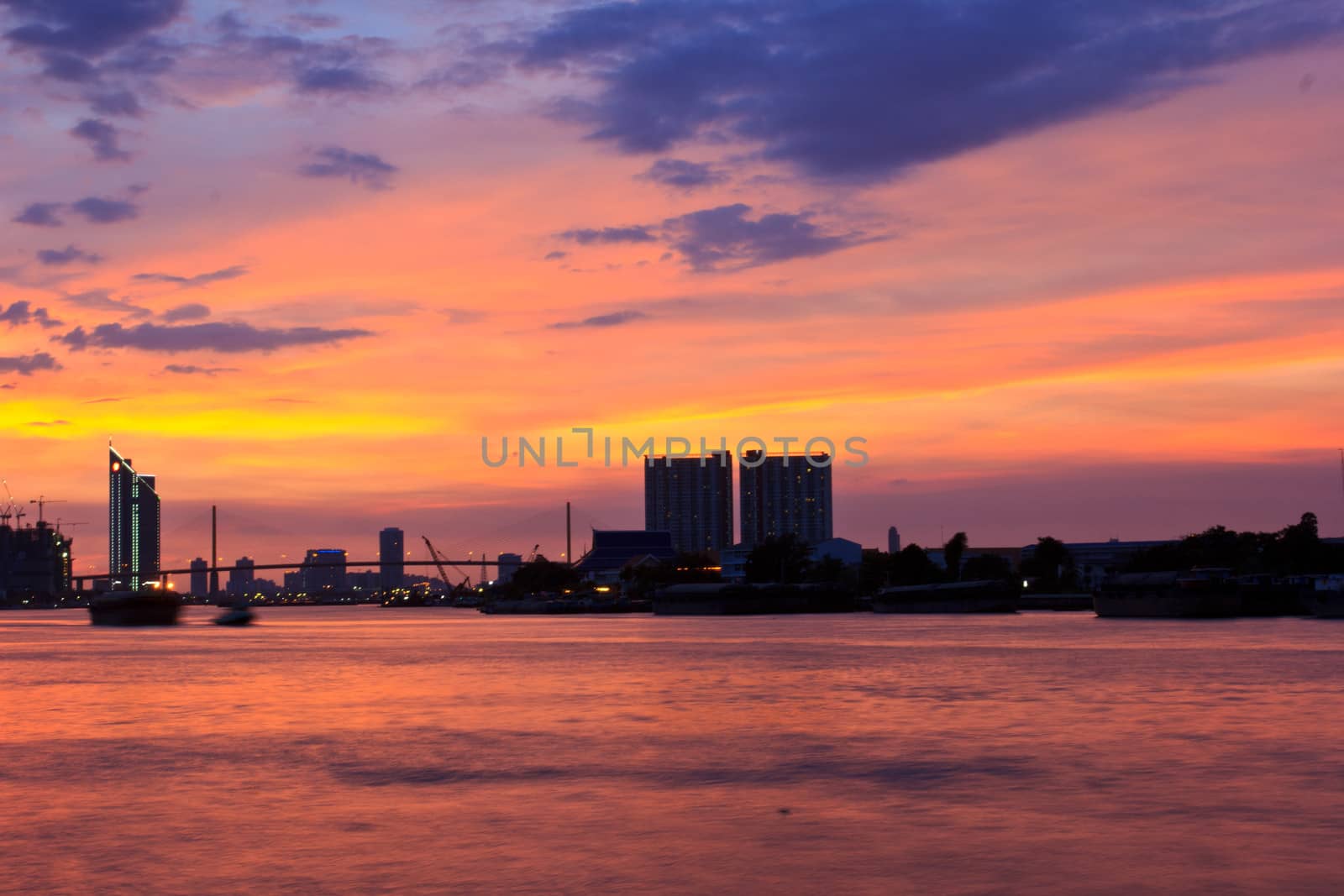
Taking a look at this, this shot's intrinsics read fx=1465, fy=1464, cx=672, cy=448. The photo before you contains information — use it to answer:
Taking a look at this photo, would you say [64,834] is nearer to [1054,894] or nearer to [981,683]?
[1054,894]

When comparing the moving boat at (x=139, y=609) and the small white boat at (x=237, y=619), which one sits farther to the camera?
the small white boat at (x=237, y=619)

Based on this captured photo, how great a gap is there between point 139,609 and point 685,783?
534ft

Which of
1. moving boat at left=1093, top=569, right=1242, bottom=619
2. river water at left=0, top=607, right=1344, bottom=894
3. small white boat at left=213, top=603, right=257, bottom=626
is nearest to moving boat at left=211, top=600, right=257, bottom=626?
small white boat at left=213, top=603, right=257, bottom=626

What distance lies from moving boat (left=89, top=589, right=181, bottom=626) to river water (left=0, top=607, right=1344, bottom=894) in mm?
121117

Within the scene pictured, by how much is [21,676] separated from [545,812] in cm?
5030

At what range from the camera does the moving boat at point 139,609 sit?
175500mm

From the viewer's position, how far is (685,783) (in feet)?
91.0

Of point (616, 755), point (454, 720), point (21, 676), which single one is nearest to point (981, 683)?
point (454, 720)

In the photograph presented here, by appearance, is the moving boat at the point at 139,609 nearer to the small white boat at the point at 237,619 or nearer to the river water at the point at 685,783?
the small white boat at the point at 237,619

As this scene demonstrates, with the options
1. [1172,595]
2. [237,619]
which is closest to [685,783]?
[1172,595]

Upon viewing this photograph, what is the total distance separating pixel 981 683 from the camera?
5350cm

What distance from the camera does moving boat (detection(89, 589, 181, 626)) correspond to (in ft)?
576

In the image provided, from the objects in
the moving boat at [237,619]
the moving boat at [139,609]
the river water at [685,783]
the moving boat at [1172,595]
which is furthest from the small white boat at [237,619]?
the river water at [685,783]

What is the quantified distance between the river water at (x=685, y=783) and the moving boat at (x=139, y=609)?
397 feet
